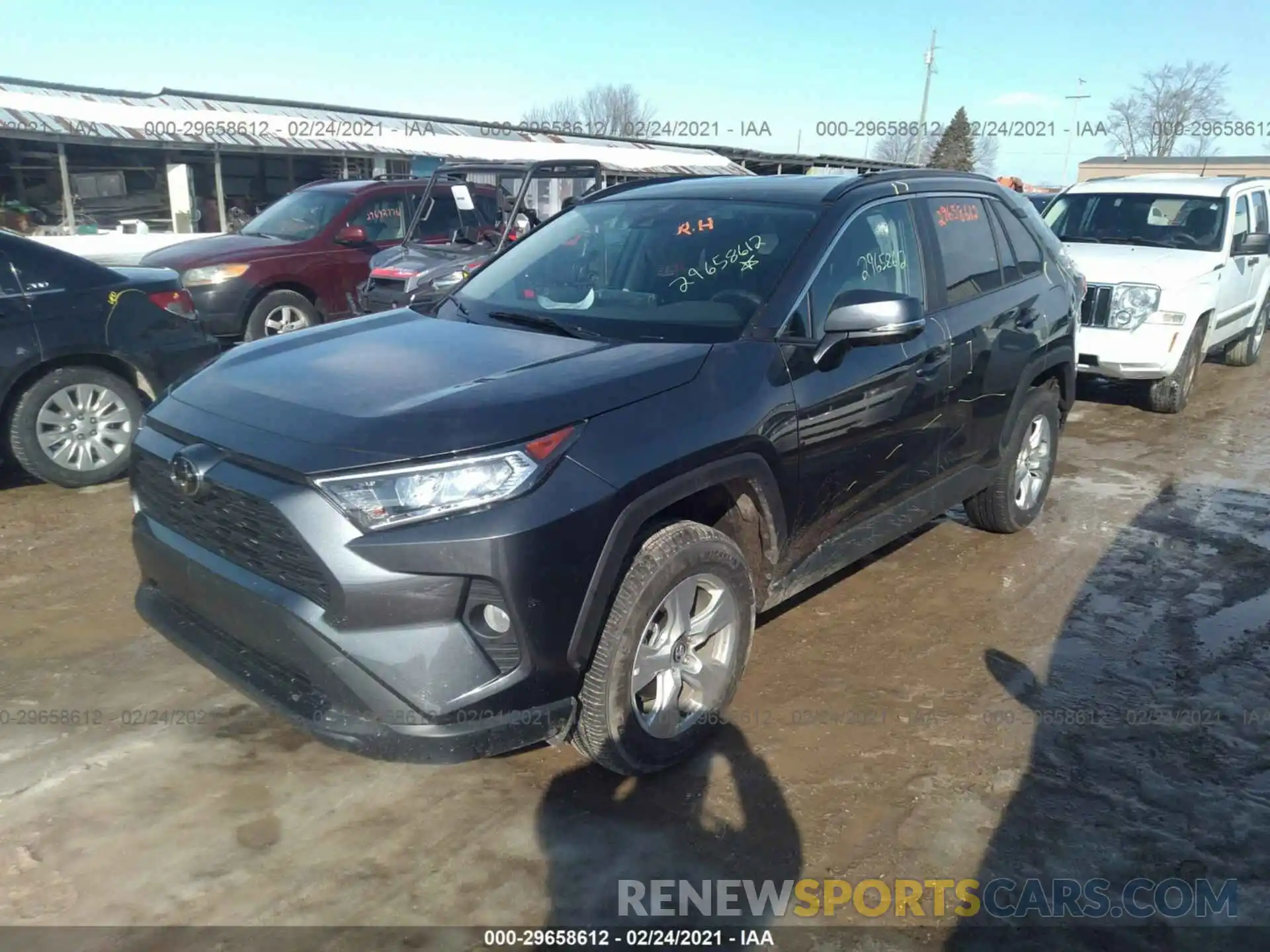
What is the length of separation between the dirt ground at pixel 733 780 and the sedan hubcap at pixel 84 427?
98 centimetres

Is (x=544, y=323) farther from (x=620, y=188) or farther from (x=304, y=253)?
(x=304, y=253)

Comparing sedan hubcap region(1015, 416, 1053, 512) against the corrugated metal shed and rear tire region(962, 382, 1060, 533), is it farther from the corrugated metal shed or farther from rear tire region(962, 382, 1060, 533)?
the corrugated metal shed

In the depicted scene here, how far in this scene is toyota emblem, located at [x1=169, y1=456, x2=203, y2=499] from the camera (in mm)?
2723

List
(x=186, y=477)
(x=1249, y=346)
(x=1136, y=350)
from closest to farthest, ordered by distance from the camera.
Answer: (x=186, y=477)
(x=1136, y=350)
(x=1249, y=346)

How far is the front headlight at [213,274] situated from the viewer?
856cm

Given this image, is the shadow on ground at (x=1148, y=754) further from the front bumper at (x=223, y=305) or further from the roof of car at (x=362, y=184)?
the roof of car at (x=362, y=184)

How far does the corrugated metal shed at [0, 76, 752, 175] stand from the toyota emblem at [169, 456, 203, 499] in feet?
41.4

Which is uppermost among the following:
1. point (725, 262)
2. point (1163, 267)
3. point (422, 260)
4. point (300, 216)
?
point (300, 216)

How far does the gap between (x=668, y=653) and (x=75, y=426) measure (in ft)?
14.3

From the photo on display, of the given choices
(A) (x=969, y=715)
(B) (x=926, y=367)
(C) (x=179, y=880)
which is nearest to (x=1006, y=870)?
(A) (x=969, y=715)

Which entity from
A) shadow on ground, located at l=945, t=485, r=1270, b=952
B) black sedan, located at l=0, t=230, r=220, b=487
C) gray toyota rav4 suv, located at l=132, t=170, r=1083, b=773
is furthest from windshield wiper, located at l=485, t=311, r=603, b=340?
black sedan, located at l=0, t=230, r=220, b=487

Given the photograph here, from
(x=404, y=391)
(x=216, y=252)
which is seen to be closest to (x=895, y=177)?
(x=404, y=391)

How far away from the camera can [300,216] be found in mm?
9852

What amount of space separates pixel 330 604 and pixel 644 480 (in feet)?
3.06
